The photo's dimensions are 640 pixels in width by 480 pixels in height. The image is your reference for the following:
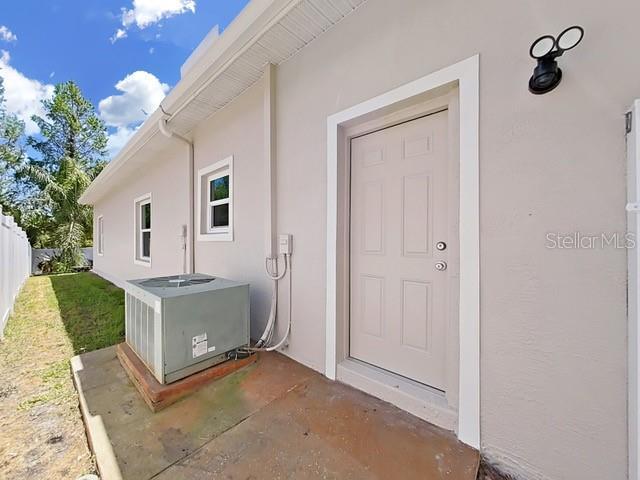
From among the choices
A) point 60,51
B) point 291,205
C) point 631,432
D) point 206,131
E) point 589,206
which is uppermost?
point 60,51

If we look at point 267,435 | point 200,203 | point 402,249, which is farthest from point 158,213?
point 402,249

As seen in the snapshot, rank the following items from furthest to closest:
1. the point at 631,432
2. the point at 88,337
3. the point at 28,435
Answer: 1. the point at 88,337
2. the point at 28,435
3. the point at 631,432

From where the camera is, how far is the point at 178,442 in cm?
171

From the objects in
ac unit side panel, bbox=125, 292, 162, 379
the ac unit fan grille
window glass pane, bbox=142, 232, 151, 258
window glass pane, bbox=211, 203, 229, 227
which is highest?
window glass pane, bbox=211, 203, 229, 227

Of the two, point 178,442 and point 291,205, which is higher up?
point 291,205

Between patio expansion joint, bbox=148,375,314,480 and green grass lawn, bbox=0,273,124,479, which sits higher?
patio expansion joint, bbox=148,375,314,480

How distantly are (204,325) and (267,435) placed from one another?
1.03 meters

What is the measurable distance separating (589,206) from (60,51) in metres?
20.3

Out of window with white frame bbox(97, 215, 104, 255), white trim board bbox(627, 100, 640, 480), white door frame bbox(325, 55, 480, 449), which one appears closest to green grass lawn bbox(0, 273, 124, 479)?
white door frame bbox(325, 55, 480, 449)

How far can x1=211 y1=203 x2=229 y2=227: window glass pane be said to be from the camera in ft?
13.3

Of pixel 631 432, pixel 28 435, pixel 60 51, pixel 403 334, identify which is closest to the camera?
pixel 631 432

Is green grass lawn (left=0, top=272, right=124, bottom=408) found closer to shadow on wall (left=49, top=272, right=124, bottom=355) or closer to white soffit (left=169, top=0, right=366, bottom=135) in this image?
shadow on wall (left=49, top=272, right=124, bottom=355)

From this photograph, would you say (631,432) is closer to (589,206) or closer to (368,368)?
(589,206)

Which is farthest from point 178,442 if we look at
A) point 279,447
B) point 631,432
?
point 631,432
